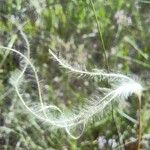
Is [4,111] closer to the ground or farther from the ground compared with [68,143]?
farther from the ground

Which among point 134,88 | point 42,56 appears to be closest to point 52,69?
point 42,56

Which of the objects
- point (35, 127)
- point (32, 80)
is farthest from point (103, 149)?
point (32, 80)

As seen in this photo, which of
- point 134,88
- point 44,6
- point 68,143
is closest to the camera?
point 134,88

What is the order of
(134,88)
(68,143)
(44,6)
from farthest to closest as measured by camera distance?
(44,6) → (68,143) → (134,88)

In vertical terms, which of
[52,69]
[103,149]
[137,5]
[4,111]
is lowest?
[103,149]

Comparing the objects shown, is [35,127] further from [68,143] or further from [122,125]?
Answer: [122,125]

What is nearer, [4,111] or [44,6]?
[4,111]

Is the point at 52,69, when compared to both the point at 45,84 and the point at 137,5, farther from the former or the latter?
the point at 137,5
